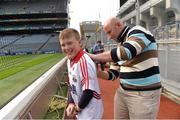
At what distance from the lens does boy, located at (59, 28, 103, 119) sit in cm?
379

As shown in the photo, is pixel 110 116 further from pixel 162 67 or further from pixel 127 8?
pixel 127 8

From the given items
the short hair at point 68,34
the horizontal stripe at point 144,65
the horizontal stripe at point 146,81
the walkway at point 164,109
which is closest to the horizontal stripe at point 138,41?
the horizontal stripe at point 144,65

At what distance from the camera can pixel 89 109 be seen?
12.7 feet

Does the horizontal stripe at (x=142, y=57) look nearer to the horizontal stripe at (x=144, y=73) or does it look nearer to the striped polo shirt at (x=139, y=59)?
the striped polo shirt at (x=139, y=59)

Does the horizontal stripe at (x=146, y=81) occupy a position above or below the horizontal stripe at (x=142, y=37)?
below

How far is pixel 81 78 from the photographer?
3830mm

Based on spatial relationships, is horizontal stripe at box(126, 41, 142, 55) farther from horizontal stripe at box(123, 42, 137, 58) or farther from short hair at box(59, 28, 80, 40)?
short hair at box(59, 28, 80, 40)

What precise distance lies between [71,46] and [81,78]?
0.31 m

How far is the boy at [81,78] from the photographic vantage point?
12.4ft

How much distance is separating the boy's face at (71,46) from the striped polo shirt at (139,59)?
487mm

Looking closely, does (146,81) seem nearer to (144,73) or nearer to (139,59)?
(144,73)

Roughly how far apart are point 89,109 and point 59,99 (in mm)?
6559

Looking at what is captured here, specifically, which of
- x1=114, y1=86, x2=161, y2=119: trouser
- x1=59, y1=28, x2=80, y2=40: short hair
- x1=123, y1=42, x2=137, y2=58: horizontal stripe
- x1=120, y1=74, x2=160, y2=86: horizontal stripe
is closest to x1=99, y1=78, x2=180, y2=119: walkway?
x1=114, y1=86, x2=161, y2=119: trouser

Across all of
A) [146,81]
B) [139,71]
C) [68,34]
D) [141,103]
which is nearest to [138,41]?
[139,71]
